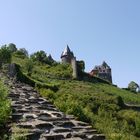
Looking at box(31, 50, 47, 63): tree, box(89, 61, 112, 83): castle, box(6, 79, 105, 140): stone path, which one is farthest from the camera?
box(89, 61, 112, 83): castle

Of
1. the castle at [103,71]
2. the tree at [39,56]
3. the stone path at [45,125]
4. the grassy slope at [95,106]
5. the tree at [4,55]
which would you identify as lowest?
the stone path at [45,125]

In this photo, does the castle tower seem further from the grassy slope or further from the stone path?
the stone path

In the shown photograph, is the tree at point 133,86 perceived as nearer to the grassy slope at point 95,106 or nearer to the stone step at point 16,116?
the grassy slope at point 95,106

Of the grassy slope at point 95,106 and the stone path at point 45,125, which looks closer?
the stone path at point 45,125

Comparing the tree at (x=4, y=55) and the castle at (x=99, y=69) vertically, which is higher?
the castle at (x=99, y=69)

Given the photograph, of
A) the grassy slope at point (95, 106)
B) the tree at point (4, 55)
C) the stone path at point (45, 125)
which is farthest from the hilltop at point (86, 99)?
the tree at point (4, 55)

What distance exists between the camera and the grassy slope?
803 inches

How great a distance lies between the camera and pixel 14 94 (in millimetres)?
21906

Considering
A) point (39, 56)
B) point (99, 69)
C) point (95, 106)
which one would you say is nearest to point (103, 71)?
point (99, 69)

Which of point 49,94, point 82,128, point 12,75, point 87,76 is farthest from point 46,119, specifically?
point 87,76

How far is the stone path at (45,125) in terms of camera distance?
569 inches

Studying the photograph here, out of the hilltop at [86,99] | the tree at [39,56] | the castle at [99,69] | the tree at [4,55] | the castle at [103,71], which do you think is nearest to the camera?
the hilltop at [86,99]

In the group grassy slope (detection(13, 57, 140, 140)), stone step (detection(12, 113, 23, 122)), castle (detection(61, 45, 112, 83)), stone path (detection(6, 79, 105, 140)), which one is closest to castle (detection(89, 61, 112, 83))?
castle (detection(61, 45, 112, 83))

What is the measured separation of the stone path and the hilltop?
125 centimetres
